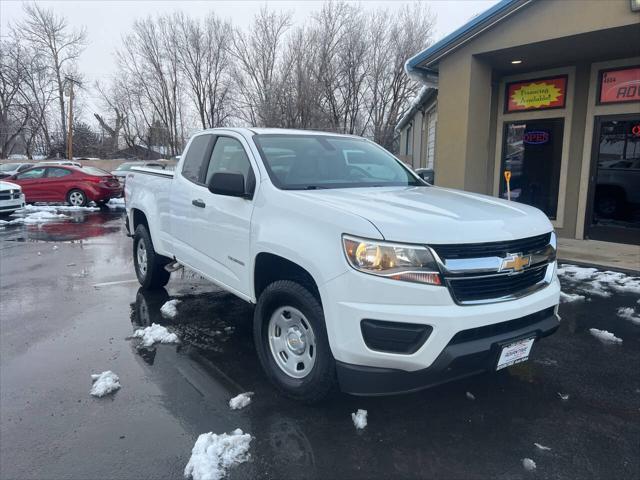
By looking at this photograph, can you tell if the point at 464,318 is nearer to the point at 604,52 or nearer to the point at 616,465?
the point at 616,465

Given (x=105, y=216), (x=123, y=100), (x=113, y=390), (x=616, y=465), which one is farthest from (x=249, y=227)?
(x=123, y=100)

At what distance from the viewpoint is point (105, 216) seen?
15117 millimetres

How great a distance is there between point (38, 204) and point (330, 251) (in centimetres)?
1777

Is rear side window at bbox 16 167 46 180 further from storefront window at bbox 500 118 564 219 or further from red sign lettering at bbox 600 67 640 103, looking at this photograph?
red sign lettering at bbox 600 67 640 103

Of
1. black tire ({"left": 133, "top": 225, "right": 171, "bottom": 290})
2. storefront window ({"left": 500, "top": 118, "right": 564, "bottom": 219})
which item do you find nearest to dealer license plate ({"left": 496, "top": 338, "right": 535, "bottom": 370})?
black tire ({"left": 133, "top": 225, "right": 171, "bottom": 290})

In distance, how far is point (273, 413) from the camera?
3.31 meters

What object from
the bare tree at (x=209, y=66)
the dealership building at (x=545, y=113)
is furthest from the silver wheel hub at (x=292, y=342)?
the bare tree at (x=209, y=66)

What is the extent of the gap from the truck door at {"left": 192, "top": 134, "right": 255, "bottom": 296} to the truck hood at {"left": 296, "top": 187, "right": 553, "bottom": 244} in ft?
2.18

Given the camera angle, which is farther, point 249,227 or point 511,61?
point 511,61

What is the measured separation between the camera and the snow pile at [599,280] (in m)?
6.41

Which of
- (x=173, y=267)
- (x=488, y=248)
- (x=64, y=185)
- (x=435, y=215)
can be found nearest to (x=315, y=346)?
(x=435, y=215)

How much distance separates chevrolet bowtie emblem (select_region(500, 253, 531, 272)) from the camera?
2958 millimetres

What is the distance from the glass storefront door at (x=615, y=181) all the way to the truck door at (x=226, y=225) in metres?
7.93

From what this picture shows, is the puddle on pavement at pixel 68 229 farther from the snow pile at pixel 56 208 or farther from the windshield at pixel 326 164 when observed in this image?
the windshield at pixel 326 164
